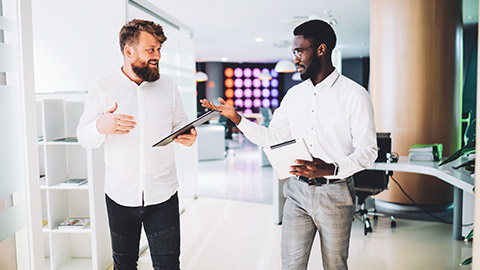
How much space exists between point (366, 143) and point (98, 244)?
238 cm

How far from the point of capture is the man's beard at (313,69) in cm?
212

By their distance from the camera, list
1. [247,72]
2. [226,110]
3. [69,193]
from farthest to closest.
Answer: [247,72]
[69,193]
[226,110]

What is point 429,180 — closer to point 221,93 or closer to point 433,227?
point 433,227

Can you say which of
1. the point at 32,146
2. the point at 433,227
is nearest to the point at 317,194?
the point at 32,146

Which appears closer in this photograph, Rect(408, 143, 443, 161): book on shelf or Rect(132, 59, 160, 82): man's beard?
Rect(132, 59, 160, 82): man's beard

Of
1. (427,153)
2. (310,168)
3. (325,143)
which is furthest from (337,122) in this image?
(427,153)

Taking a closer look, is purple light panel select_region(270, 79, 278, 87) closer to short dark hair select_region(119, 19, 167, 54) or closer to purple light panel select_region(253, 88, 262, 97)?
purple light panel select_region(253, 88, 262, 97)

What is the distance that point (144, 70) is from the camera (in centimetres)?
218

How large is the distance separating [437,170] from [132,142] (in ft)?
9.89

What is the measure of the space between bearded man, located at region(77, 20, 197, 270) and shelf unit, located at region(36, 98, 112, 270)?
1.18 m

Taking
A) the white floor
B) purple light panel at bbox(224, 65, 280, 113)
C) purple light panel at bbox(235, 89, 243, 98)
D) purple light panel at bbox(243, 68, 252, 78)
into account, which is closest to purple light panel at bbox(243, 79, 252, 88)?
purple light panel at bbox(224, 65, 280, 113)

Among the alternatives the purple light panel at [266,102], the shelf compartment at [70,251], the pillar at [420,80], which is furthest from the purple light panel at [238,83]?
the shelf compartment at [70,251]

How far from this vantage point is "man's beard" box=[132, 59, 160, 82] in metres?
2.17

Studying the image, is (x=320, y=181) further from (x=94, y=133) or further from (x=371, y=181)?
(x=371, y=181)
